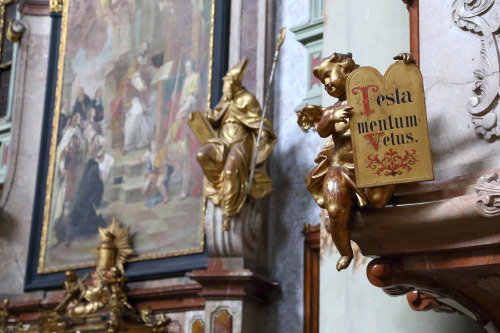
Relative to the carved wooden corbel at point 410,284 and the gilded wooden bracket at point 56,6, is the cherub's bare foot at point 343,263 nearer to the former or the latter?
the carved wooden corbel at point 410,284

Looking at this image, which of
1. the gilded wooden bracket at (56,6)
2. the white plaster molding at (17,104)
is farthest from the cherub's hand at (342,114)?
the gilded wooden bracket at (56,6)

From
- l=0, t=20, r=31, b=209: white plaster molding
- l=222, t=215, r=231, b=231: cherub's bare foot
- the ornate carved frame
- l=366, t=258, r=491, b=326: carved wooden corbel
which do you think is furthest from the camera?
l=0, t=20, r=31, b=209: white plaster molding

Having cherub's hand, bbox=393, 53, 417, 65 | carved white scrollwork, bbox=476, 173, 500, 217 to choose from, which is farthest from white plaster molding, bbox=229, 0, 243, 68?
carved white scrollwork, bbox=476, 173, 500, 217

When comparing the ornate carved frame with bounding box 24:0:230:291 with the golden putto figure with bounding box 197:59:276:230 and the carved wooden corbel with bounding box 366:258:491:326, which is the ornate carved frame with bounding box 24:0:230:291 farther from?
the carved wooden corbel with bounding box 366:258:491:326

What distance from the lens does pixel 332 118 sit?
3.50 meters

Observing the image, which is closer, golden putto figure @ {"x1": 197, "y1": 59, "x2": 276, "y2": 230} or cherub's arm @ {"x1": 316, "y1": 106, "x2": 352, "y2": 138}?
cherub's arm @ {"x1": 316, "y1": 106, "x2": 352, "y2": 138}

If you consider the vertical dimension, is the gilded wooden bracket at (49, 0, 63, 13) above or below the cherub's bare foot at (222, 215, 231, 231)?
above

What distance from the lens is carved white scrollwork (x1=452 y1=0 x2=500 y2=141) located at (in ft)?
10.9

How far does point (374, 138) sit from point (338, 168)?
20 cm

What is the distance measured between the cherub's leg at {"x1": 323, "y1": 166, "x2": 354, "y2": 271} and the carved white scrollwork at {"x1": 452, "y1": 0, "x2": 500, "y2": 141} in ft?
1.77

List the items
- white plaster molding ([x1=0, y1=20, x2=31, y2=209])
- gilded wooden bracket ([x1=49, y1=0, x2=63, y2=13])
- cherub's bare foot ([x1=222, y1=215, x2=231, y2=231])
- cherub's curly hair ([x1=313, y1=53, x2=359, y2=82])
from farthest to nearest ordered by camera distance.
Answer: gilded wooden bracket ([x1=49, y1=0, x2=63, y2=13]), white plaster molding ([x1=0, y1=20, x2=31, y2=209]), cherub's bare foot ([x1=222, y1=215, x2=231, y2=231]), cherub's curly hair ([x1=313, y1=53, x2=359, y2=82])

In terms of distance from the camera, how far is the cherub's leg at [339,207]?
3414mm

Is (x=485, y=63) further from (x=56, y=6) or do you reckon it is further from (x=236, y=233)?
(x=56, y=6)

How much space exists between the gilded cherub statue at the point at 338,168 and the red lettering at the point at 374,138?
12 centimetres
